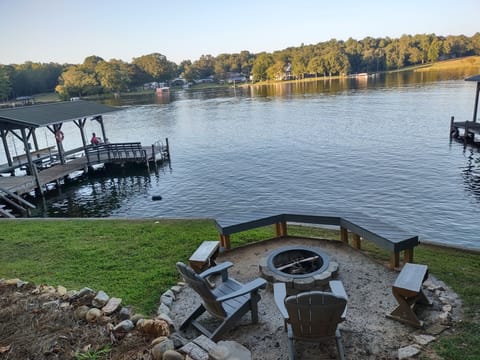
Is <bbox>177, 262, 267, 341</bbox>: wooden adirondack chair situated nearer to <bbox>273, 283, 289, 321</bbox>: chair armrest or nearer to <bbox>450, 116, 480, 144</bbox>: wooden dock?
<bbox>273, 283, 289, 321</bbox>: chair armrest

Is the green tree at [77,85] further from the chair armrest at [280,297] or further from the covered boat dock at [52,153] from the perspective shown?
the chair armrest at [280,297]

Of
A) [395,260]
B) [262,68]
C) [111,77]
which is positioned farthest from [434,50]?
[395,260]

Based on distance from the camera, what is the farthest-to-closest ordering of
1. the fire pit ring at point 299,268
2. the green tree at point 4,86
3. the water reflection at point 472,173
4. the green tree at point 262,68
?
the green tree at point 262,68, the green tree at point 4,86, the water reflection at point 472,173, the fire pit ring at point 299,268

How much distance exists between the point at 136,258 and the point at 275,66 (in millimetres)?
117893

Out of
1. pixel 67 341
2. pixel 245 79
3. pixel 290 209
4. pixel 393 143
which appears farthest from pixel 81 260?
pixel 245 79

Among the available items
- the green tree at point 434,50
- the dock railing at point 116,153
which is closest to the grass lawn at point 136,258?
the dock railing at point 116,153

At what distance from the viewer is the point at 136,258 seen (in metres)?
7.14

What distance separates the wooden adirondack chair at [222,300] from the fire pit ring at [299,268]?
94cm

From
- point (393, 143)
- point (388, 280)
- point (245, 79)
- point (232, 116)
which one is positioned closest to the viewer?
point (388, 280)

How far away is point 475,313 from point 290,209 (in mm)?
3804

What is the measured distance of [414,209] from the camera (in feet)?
41.9

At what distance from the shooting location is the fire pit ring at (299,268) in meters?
5.43

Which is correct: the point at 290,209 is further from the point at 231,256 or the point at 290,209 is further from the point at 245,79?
the point at 245,79

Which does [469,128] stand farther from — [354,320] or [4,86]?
[4,86]
